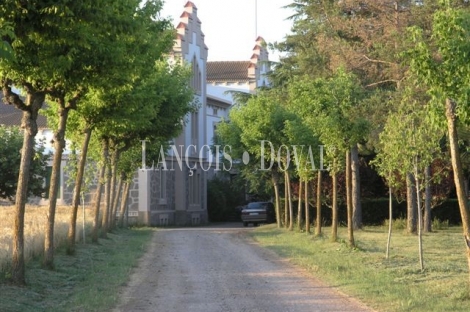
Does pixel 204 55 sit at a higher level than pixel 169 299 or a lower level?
higher

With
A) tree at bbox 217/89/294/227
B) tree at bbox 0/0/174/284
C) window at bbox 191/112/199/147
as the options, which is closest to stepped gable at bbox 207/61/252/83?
window at bbox 191/112/199/147

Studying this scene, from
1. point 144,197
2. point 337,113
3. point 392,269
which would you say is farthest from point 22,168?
point 144,197

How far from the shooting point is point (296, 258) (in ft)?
73.0

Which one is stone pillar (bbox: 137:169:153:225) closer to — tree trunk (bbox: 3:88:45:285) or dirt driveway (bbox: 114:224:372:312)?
dirt driveway (bbox: 114:224:372:312)

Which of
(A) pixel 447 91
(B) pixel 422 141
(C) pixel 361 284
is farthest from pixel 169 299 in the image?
(B) pixel 422 141

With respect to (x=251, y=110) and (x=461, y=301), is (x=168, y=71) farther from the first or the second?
(x=461, y=301)

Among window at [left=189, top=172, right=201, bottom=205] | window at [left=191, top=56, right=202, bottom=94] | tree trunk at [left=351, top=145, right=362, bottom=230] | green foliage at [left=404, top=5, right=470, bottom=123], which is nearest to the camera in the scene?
green foliage at [left=404, top=5, right=470, bottom=123]

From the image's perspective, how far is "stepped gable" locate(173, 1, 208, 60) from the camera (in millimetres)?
56875

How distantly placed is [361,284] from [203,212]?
44439mm

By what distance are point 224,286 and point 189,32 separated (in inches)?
1734

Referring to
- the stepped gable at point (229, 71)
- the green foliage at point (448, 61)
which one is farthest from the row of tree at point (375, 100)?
the stepped gable at point (229, 71)

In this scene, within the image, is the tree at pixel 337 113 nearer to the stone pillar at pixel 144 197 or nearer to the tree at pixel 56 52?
the tree at pixel 56 52

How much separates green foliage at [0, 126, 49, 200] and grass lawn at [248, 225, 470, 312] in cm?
2094

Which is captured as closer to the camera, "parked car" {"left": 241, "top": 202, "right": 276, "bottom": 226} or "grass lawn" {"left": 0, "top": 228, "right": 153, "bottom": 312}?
"grass lawn" {"left": 0, "top": 228, "right": 153, "bottom": 312}
